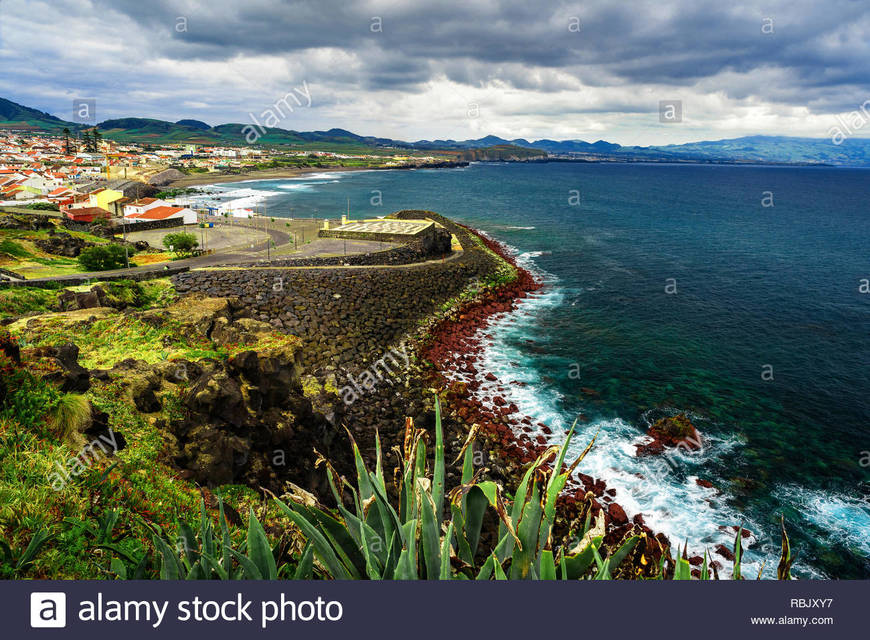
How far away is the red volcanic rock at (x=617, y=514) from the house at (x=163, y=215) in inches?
2312

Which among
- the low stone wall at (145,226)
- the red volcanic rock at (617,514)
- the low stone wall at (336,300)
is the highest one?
the low stone wall at (145,226)

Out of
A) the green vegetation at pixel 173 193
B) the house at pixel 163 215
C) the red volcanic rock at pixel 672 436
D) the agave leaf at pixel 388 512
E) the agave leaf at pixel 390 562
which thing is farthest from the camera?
the green vegetation at pixel 173 193

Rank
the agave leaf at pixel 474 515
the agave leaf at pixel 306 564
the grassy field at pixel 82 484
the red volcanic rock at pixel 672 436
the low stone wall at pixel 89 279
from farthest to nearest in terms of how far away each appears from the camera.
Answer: the low stone wall at pixel 89 279 → the red volcanic rock at pixel 672 436 → the grassy field at pixel 82 484 → the agave leaf at pixel 474 515 → the agave leaf at pixel 306 564

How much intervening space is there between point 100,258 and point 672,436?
39783 millimetres

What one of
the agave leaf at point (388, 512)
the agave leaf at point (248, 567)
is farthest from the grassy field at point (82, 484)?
the agave leaf at point (388, 512)

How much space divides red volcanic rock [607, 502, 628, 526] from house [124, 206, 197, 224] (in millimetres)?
58720

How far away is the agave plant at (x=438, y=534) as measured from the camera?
3.94 meters

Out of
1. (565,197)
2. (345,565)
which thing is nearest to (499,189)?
(565,197)

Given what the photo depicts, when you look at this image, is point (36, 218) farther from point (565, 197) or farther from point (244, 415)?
point (565, 197)

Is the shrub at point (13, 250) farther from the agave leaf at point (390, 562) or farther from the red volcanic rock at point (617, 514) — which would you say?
the agave leaf at point (390, 562)

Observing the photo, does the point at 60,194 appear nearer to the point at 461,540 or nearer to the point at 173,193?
the point at 173,193

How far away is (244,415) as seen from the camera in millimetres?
14812

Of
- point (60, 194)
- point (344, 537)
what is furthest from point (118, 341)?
point (60, 194)

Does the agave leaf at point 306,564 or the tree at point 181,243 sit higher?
the tree at point 181,243
